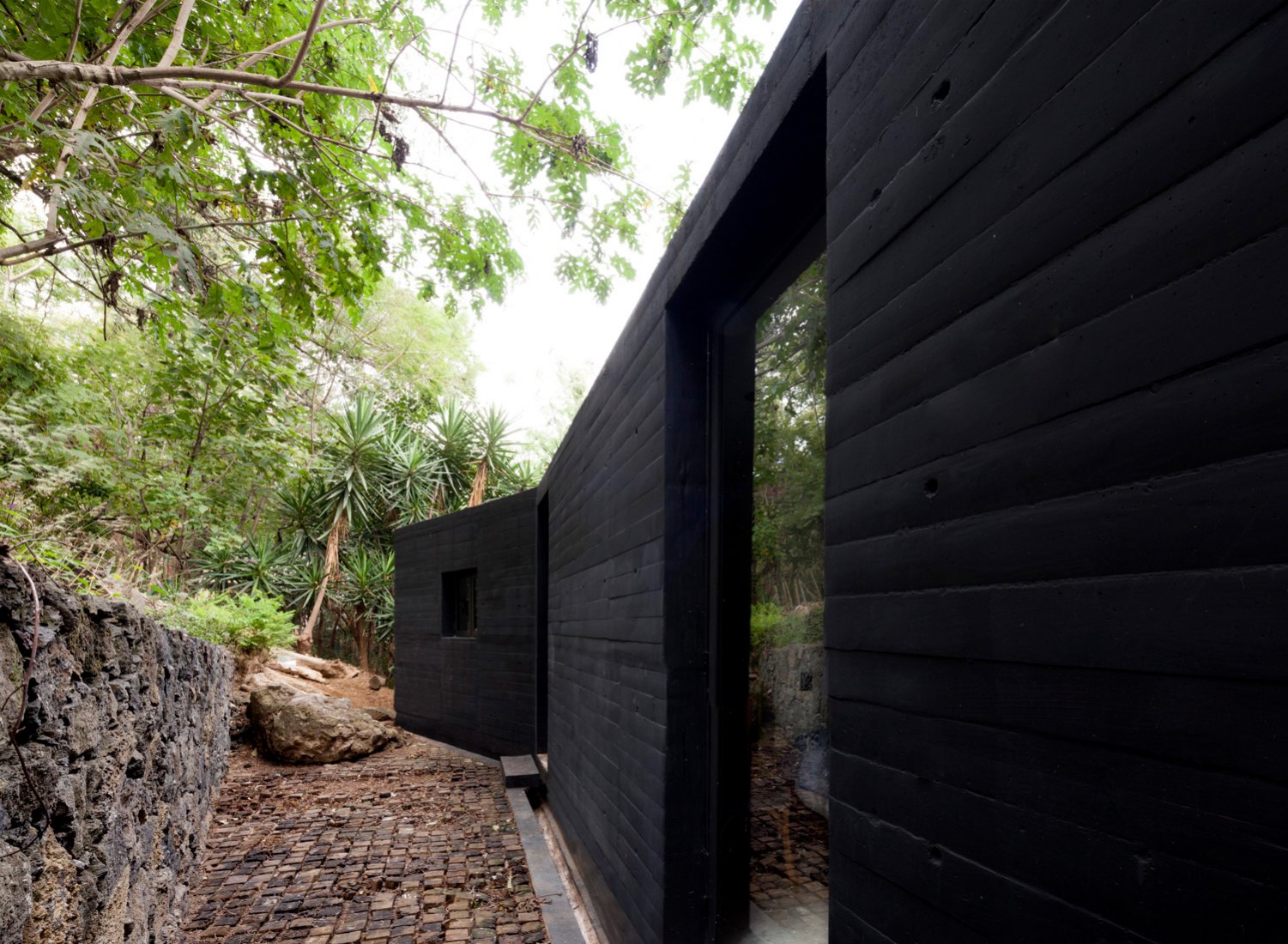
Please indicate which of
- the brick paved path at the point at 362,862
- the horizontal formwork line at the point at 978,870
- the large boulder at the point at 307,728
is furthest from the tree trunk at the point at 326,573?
the horizontal formwork line at the point at 978,870

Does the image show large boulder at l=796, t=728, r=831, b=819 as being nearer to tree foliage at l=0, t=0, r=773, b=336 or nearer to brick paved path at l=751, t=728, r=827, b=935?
brick paved path at l=751, t=728, r=827, b=935

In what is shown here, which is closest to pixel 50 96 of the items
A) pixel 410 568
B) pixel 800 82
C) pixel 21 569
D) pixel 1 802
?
pixel 21 569

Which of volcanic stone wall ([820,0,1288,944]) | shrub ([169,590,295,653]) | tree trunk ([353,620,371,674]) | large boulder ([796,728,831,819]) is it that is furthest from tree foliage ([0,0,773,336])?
tree trunk ([353,620,371,674])

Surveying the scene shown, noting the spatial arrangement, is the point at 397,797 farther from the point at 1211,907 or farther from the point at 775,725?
the point at 1211,907

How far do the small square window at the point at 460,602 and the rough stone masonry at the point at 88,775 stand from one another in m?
5.21

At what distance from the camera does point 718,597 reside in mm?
2539

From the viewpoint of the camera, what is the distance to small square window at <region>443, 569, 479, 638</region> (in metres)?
9.04

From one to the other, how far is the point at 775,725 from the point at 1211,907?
1.45 meters

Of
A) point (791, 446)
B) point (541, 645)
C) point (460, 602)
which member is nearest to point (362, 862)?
point (541, 645)

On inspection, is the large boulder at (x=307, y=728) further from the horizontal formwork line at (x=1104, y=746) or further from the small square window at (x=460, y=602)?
the horizontal formwork line at (x=1104, y=746)

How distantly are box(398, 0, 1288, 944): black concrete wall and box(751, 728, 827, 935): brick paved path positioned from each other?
50cm

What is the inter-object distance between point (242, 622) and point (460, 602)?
9.51ft

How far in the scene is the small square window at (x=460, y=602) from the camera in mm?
9039

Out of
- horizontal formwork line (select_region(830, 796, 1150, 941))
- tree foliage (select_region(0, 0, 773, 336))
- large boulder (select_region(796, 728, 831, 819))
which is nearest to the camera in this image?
horizontal formwork line (select_region(830, 796, 1150, 941))
